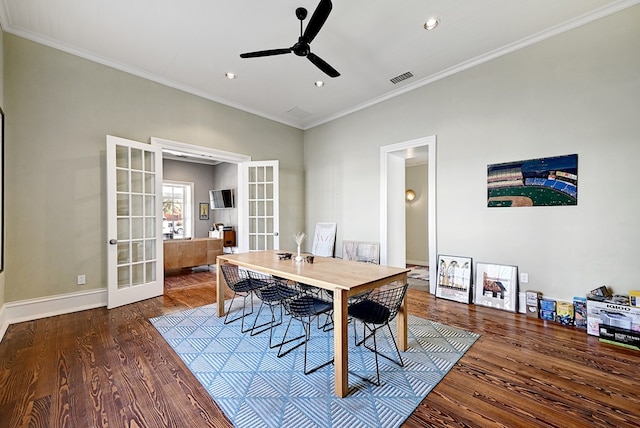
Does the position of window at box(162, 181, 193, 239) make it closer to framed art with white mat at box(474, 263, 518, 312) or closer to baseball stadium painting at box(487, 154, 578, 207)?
framed art with white mat at box(474, 263, 518, 312)

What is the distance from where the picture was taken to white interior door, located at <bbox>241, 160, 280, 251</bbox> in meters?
5.30

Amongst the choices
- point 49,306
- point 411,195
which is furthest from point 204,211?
point 411,195

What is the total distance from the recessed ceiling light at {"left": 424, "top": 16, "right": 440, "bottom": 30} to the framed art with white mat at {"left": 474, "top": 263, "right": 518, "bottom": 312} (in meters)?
3.04

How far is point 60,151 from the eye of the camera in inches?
132

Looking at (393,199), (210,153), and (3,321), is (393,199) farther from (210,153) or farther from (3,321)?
(3,321)

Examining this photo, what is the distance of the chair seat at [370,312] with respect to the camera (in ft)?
6.67

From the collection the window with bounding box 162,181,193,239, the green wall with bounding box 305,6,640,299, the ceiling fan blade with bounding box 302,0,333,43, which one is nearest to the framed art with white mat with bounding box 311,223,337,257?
the green wall with bounding box 305,6,640,299

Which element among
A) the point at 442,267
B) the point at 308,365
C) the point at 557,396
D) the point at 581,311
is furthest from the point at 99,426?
the point at 581,311

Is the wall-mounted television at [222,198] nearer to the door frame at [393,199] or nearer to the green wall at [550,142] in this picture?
the door frame at [393,199]

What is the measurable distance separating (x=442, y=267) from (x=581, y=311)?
59.6 inches

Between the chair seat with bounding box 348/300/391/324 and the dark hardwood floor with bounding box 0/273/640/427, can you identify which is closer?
the dark hardwood floor with bounding box 0/273/640/427

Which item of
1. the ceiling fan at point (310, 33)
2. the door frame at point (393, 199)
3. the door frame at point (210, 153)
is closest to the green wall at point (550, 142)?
the door frame at point (393, 199)

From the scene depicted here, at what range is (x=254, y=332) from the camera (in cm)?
283

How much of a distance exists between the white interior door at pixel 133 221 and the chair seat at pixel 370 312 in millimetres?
3326
